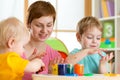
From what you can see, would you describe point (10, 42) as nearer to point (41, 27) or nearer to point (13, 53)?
point (13, 53)

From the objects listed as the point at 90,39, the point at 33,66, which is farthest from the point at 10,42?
the point at 90,39

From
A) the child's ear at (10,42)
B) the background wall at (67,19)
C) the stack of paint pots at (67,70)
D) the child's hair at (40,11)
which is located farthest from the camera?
the background wall at (67,19)

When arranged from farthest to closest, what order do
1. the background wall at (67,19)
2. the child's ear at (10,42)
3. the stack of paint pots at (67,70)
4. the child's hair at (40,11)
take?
the background wall at (67,19) → the child's hair at (40,11) → the child's ear at (10,42) → the stack of paint pots at (67,70)

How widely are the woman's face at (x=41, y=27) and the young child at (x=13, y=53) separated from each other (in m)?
0.35

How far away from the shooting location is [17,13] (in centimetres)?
344

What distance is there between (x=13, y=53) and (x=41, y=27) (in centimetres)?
50

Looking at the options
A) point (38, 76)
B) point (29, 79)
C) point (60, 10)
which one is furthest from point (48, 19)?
point (60, 10)

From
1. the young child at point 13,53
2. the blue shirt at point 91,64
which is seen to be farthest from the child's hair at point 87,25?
the young child at point 13,53

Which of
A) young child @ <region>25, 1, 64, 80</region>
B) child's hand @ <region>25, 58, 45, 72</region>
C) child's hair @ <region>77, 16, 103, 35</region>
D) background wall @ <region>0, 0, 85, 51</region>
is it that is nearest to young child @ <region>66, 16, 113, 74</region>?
child's hair @ <region>77, 16, 103, 35</region>

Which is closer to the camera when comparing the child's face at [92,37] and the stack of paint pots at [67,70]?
the stack of paint pots at [67,70]

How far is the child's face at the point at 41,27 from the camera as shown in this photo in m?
1.76

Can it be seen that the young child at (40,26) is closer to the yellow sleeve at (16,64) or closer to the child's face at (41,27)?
the child's face at (41,27)

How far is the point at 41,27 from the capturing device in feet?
5.84

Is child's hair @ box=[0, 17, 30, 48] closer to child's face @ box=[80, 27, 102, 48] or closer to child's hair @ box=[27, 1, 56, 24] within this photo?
child's hair @ box=[27, 1, 56, 24]
